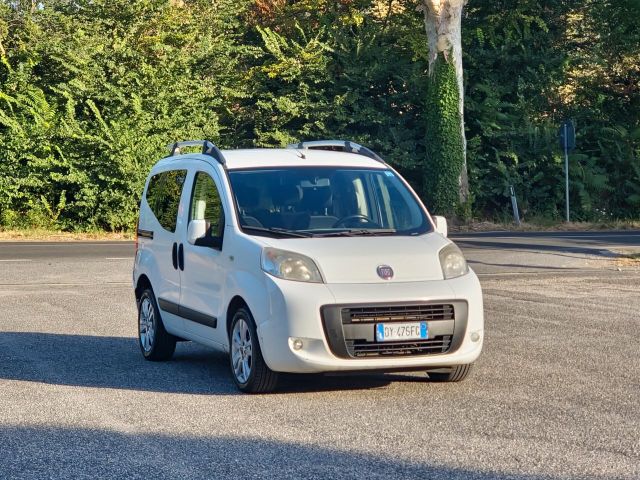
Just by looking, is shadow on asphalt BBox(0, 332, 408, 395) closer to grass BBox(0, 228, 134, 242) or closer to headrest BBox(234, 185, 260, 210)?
headrest BBox(234, 185, 260, 210)

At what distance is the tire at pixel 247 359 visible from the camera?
9.20m

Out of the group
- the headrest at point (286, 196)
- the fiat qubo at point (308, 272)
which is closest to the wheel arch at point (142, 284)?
the fiat qubo at point (308, 272)

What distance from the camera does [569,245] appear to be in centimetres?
2697

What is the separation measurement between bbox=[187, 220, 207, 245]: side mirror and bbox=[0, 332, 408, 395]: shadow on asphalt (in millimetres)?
1119

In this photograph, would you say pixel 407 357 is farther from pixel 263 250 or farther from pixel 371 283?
pixel 263 250

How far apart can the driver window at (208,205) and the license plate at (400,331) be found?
1.73 m

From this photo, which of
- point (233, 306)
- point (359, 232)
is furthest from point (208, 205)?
point (359, 232)

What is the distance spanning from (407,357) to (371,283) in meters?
0.58

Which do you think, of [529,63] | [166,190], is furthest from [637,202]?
[166,190]

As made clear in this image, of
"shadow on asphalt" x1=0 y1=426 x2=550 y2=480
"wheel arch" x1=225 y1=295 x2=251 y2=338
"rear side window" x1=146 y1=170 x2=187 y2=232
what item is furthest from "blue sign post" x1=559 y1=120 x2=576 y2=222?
"shadow on asphalt" x1=0 y1=426 x2=550 y2=480

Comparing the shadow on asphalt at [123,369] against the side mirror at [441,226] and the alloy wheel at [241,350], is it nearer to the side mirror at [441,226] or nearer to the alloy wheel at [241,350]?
the alloy wheel at [241,350]

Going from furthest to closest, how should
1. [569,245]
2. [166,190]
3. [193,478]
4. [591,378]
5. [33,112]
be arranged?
[33,112] → [569,245] → [166,190] → [591,378] → [193,478]

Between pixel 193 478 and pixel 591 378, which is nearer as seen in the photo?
pixel 193 478

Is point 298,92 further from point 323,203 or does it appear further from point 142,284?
point 323,203
